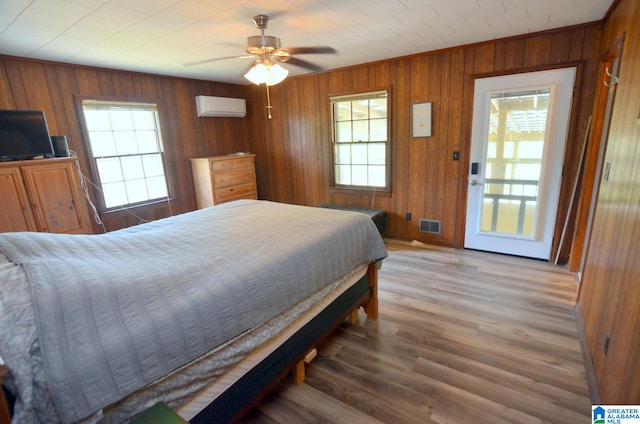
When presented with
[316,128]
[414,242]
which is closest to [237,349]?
[414,242]

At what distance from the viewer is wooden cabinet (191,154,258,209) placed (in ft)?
14.7

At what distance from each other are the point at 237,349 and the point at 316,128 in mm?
3881

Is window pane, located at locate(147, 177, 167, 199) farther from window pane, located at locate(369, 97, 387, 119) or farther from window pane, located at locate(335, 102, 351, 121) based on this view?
window pane, located at locate(369, 97, 387, 119)

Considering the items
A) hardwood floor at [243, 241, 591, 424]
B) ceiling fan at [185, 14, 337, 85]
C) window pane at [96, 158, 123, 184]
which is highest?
ceiling fan at [185, 14, 337, 85]

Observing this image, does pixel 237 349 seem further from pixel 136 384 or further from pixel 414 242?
pixel 414 242

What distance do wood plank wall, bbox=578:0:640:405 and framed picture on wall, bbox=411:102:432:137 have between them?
173 cm

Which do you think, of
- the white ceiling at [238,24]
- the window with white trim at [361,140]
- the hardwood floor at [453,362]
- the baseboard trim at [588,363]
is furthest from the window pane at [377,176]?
the baseboard trim at [588,363]

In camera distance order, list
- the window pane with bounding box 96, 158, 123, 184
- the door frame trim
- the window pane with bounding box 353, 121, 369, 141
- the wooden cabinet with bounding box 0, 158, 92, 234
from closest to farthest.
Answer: the wooden cabinet with bounding box 0, 158, 92, 234 → the door frame trim → the window pane with bounding box 96, 158, 123, 184 → the window pane with bounding box 353, 121, 369, 141

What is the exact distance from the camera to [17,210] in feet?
8.98

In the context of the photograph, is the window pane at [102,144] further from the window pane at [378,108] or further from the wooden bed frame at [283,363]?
the wooden bed frame at [283,363]

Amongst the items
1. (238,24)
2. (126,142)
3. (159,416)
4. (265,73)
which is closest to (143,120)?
(126,142)

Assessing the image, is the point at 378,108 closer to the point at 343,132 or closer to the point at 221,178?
the point at 343,132

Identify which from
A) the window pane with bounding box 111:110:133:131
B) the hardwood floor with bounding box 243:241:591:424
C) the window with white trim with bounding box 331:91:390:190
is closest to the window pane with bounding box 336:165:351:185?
the window with white trim with bounding box 331:91:390:190

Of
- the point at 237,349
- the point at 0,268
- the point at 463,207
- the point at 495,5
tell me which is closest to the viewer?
the point at 0,268
